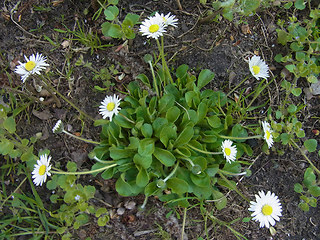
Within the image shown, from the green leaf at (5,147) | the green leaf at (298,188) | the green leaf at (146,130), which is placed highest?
the green leaf at (5,147)

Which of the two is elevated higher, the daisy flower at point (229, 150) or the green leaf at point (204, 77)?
the green leaf at point (204, 77)

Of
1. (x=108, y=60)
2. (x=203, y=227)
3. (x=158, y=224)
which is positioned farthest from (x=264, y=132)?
(x=108, y=60)

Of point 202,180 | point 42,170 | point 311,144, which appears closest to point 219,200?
point 202,180

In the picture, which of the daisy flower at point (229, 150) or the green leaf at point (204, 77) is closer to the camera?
the daisy flower at point (229, 150)

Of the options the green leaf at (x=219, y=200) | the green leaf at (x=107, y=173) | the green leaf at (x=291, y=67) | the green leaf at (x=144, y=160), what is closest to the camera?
the green leaf at (x=144, y=160)

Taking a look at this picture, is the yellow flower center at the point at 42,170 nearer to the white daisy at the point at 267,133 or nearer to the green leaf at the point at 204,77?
the green leaf at the point at 204,77

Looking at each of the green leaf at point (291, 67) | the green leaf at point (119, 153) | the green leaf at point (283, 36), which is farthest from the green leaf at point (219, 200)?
the green leaf at point (283, 36)

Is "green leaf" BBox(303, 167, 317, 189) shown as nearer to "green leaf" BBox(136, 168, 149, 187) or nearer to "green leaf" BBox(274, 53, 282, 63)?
"green leaf" BBox(274, 53, 282, 63)
